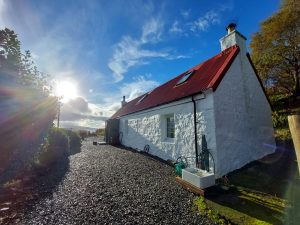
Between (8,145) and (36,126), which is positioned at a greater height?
(36,126)

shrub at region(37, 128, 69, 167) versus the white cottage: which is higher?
the white cottage

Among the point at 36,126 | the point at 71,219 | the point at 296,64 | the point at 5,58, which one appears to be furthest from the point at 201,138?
the point at 296,64

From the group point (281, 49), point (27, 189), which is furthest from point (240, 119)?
point (281, 49)

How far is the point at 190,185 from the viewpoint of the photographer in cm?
676

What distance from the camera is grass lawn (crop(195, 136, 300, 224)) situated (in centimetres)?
485

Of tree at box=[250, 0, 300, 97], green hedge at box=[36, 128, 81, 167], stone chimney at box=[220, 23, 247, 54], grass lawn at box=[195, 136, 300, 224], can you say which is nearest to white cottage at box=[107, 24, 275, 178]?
stone chimney at box=[220, 23, 247, 54]

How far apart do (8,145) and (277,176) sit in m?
10.7

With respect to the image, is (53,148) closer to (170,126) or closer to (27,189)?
(27,189)

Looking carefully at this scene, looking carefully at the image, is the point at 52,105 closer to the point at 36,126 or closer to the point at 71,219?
the point at 36,126

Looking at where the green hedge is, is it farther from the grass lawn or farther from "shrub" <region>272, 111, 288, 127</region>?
"shrub" <region>272, 111, 288, 127</region>

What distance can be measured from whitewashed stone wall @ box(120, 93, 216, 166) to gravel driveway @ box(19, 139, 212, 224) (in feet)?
6.39

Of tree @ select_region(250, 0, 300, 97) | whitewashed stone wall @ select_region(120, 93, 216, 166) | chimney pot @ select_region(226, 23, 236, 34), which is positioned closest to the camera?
whitewashed stone wall @ select_region(120, 93, 216, 166)

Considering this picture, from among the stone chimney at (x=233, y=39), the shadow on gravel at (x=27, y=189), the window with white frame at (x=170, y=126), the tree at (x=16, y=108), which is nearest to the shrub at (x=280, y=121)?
the stone chimney at (x=233, y=39)

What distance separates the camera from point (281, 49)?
19.0 m
